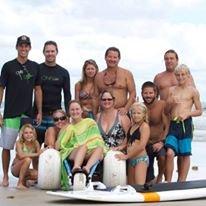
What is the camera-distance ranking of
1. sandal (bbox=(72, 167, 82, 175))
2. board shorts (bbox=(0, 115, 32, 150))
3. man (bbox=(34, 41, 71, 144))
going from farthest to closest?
man (bbox=(34, 41, 71, 144)) < board shorts (bbox=(0, 115, 32, 150)) < sandal (bbox=(72, 167, 82, 175))

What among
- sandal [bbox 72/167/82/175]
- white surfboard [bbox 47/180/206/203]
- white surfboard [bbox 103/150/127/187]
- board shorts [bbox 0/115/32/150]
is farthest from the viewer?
board shorts [bbox 0/115/32/150]

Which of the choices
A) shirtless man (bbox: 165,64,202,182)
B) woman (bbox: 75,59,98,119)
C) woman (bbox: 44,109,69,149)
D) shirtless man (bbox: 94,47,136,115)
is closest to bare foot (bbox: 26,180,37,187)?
woman (bbox: 44,109,69,149)

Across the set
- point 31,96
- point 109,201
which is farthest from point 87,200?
point 31,96

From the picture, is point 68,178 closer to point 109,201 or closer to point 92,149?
point 92,149

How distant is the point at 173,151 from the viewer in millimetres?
7750

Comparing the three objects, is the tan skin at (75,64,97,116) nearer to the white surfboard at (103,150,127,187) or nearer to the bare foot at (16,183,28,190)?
the white surfboard at (103,150,127,187)

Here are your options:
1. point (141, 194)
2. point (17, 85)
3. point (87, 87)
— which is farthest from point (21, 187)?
point (141, 194)

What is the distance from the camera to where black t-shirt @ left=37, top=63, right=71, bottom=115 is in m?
8.13

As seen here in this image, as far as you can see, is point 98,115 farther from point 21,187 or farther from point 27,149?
point 21,187

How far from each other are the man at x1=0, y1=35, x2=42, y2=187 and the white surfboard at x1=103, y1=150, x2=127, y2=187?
1429 millimetres

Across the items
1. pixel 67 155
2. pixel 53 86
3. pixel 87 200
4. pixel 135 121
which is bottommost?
pixel 87 200

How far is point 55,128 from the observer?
7887 mm

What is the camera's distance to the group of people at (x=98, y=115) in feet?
24.6

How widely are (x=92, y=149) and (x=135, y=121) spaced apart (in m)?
0.70
